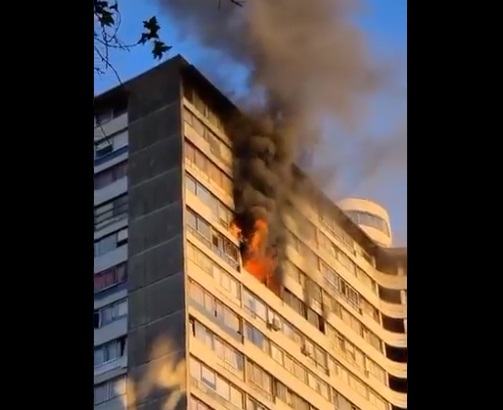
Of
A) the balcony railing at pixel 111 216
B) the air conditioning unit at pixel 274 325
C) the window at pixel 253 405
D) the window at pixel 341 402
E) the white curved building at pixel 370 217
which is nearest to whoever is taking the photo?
the white curved building at pixel 370 217

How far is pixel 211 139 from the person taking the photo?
132 inches

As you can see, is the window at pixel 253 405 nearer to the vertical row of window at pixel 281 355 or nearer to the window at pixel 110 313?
the vertical row of window at pixel 281 355

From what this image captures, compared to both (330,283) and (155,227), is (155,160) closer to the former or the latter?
(155,227)

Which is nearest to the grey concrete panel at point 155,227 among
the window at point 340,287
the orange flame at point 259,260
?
the orange flame at point 259,260

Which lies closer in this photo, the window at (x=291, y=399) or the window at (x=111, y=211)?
the window at (x=291, y=399)

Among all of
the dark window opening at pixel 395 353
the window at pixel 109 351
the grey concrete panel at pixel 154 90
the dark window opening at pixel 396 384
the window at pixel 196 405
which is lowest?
the dark window opening at pixel 396 384

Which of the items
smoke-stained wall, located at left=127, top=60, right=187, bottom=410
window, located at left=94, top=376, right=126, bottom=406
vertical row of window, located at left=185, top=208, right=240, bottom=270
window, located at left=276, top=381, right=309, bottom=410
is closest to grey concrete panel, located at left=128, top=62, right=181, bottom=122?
smoke-stained wall, located at left=127, top=60, right=187, bottom=410

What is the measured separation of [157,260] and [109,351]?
0.34 metres

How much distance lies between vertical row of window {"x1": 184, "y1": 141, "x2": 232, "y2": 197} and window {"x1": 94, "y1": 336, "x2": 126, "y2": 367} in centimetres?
58

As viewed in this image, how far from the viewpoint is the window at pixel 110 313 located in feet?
10.4
